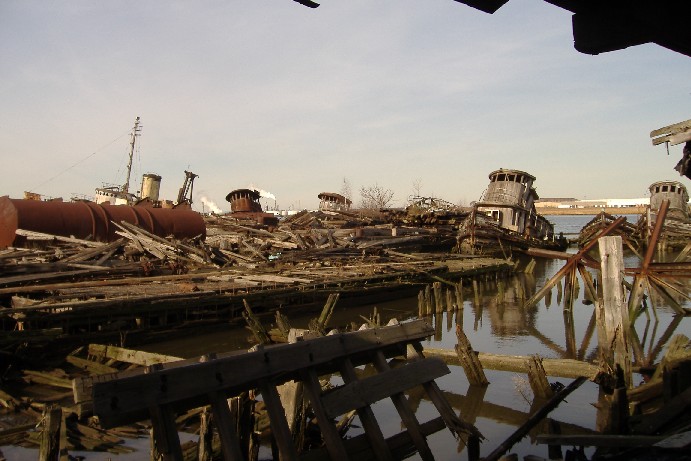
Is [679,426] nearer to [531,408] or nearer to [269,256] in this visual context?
[531,408]

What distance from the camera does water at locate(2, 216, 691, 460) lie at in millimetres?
8695

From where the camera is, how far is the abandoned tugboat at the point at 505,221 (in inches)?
1518

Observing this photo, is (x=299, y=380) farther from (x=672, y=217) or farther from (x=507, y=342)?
(x=672, y=217)

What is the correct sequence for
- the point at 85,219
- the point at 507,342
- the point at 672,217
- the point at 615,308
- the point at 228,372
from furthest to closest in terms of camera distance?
the point at 672,217 → the point at 85,219 → the point at 507,342 → the point at 615,308 → the point at 228,372

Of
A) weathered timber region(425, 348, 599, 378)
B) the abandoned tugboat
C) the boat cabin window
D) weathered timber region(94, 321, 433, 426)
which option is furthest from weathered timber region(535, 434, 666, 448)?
the boat cabin window

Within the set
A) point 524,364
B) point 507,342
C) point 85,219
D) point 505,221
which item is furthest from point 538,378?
point 505,221

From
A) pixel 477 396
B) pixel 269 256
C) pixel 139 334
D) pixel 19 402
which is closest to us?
pixel 19 402

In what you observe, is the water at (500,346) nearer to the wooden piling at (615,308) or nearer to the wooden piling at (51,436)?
the wooden piling at (615,308)

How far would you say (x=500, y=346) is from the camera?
15.0 m

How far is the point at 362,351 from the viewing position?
5.43 metres

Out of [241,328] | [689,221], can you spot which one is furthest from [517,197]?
[241,328]

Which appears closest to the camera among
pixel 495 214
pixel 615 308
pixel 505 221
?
pixel 615 308

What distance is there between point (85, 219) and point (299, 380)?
2034 cm

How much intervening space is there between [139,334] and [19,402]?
4963 millimetres
